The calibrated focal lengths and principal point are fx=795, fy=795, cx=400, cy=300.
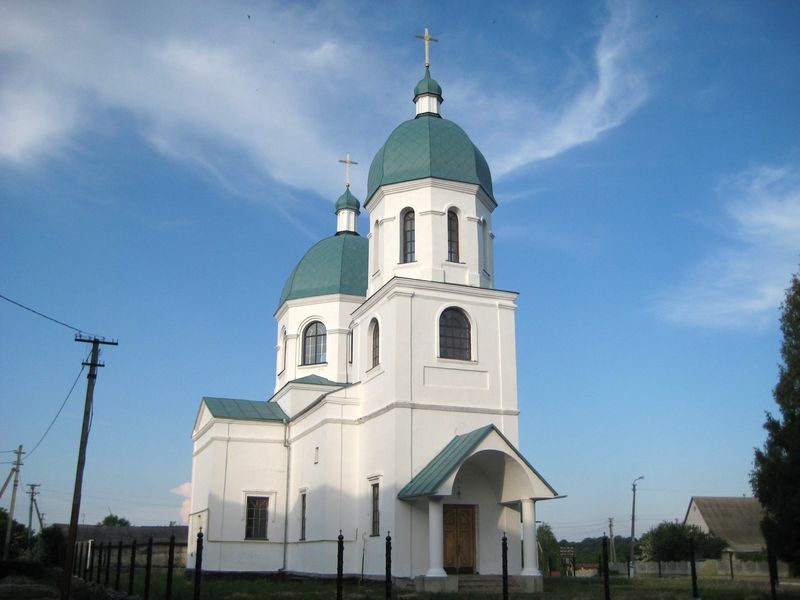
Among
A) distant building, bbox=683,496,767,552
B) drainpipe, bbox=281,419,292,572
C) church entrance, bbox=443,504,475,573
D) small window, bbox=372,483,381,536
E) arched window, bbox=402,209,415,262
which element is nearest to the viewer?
church entrance, bbox=443,504,475,573

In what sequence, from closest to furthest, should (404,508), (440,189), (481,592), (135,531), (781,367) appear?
(481,592) → (404,508) → (440,189) → (781,367) → (135,531)

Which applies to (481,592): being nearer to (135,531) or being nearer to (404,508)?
(404,508)

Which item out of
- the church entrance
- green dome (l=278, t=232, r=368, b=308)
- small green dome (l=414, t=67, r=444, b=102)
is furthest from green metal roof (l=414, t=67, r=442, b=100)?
the church entrance

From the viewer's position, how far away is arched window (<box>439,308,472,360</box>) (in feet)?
70.6

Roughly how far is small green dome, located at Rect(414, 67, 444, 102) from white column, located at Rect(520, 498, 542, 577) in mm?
12888

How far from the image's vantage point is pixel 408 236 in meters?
22.8

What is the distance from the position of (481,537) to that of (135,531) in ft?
143

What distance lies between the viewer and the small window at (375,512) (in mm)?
20475

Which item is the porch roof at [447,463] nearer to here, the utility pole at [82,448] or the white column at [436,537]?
the white column at [436,537]

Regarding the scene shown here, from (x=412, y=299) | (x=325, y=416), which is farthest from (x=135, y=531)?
(x=412, y=299)

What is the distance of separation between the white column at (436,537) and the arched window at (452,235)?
708cm

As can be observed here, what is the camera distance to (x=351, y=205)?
32719 mm

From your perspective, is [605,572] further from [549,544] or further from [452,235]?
[549,544]

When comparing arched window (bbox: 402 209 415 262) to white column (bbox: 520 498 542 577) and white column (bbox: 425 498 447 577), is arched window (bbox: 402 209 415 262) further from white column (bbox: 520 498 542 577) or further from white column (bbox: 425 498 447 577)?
white column (bbox: 520 498 542 577)
